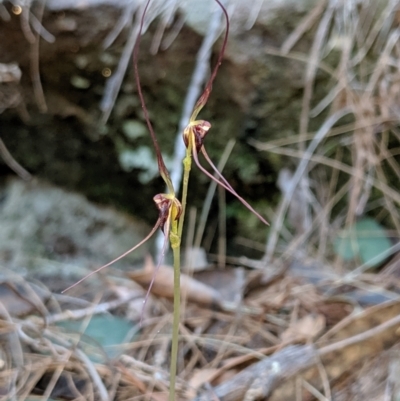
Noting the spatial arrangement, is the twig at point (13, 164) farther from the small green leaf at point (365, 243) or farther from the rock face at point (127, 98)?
the small green leaf at point (365, 243)

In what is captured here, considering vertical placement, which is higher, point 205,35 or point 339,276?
point 205,35

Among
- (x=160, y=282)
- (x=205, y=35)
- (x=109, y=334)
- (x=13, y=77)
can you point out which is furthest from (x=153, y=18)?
(x=109, y=334)

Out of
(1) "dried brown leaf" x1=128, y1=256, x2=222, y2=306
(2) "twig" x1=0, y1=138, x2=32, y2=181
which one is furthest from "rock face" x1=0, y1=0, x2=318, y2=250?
(1) "dried brown leaf" x1=128, y1=256, x2=222, y2=306

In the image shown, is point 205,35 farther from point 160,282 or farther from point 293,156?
point 160,282

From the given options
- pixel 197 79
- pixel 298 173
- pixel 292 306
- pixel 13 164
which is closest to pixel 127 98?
pixel 197 79

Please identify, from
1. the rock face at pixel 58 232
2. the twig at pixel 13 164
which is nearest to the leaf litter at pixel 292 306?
the rock face at pixel 58 232

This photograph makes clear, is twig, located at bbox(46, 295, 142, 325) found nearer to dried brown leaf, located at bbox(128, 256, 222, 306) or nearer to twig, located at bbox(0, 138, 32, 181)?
dried brown leaf, located at bbox(128, 256, 222, 306)
